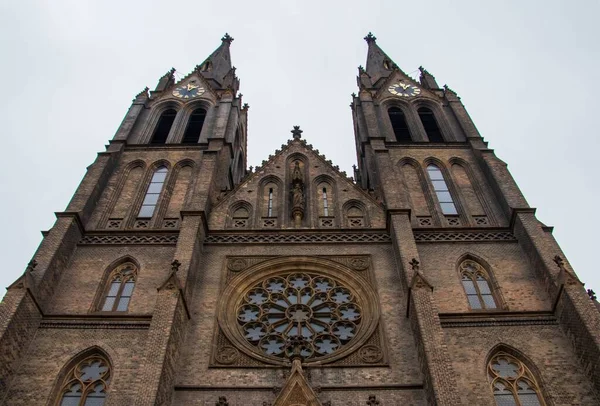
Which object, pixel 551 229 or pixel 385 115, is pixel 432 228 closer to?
pixel 551 229

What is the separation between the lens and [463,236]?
822 inches

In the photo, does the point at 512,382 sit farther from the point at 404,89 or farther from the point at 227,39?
the point at 227,39

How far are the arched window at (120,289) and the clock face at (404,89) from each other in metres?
18.2

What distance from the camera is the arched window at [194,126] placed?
97.2 feet

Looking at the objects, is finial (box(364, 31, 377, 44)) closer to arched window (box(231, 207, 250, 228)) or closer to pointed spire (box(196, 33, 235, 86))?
pointed spire (box(196, 33, 235, 86))

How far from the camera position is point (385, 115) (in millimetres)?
29734

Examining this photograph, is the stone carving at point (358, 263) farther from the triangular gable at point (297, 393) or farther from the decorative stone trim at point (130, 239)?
the decorative stone trim at point (130, 239)

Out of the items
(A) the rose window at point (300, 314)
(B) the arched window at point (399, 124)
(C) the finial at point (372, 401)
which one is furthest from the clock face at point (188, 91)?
(C) the finial at point (372, 401)

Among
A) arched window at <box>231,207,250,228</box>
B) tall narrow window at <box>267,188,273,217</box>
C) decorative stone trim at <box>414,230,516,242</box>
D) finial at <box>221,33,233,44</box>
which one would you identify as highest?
finial at <box>221,33,233,44</box>

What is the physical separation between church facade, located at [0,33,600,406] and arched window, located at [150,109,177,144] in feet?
4.82

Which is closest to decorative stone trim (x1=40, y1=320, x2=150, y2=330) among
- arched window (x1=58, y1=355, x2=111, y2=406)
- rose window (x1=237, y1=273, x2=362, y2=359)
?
arched window (x1=58, y1=355, x2=111, y2=406)

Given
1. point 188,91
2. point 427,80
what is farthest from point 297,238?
point 427,80

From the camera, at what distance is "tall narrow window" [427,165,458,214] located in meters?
23.1

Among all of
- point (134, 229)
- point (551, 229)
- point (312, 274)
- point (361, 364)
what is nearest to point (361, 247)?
point (312, 274)
